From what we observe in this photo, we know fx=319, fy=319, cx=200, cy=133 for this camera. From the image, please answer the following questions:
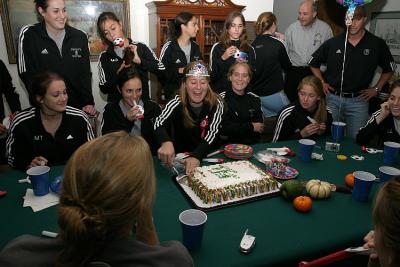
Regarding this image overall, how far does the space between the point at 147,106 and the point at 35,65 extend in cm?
116

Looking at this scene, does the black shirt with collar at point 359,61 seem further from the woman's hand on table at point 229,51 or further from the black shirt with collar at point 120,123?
the black shirt with collar at point 120,123

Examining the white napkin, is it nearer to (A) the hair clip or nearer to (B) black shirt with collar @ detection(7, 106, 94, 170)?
(B) black shirt with collar @ detection(7, 106, 94, 170)

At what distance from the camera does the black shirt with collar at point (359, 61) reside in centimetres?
324

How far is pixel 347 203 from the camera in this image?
1.54m

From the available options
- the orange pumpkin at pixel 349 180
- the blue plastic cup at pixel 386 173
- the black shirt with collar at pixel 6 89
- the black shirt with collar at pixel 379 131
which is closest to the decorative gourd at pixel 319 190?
the orange pumpkin at pixel 349 180

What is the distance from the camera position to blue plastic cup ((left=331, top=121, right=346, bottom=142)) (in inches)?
94.0

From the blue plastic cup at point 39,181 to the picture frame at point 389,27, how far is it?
387 cm

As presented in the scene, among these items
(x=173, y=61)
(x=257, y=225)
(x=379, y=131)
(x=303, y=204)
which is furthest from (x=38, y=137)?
(x=379, y=131)

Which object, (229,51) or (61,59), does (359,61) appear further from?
(61,59)

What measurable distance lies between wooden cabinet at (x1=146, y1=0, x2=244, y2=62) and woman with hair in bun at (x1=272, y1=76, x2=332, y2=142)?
7.05 feet

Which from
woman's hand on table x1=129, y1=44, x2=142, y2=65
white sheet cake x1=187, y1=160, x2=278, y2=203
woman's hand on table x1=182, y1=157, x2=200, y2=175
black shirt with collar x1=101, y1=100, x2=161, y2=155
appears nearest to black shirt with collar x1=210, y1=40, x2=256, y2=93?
woman's hand on table x1=129, y1=44, x2=142, y2=65

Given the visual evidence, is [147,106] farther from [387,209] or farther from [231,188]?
[387,209]

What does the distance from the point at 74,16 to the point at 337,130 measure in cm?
344

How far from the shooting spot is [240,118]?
300 cm
